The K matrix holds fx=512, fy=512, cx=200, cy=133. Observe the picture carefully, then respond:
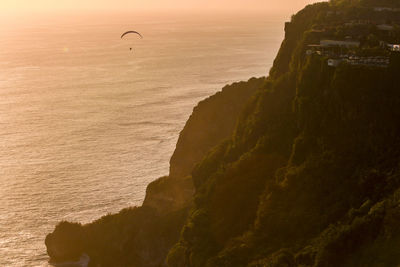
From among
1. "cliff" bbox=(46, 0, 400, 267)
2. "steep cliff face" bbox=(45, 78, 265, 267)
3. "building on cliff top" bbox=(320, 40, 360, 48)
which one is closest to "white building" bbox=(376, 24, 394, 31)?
"cliff" bbox=(46, 0, 400, 267)

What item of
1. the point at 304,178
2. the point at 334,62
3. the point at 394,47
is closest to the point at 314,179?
the point at 304,178

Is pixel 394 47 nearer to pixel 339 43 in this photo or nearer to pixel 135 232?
pixel 339 43

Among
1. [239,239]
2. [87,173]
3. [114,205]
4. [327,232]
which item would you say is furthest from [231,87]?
[327,232]

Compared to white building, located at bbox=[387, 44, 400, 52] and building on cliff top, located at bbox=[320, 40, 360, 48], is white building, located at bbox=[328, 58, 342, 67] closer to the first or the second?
white building, located at bbox=[387, 44, 400, 52]

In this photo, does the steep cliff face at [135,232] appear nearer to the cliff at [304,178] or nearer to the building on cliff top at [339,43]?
the cliff at [304,178]

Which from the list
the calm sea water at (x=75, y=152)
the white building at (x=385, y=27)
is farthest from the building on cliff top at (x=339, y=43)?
the calm sea water at (x=75, y=152)

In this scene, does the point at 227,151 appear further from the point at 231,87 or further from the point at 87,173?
the point at 87,173
